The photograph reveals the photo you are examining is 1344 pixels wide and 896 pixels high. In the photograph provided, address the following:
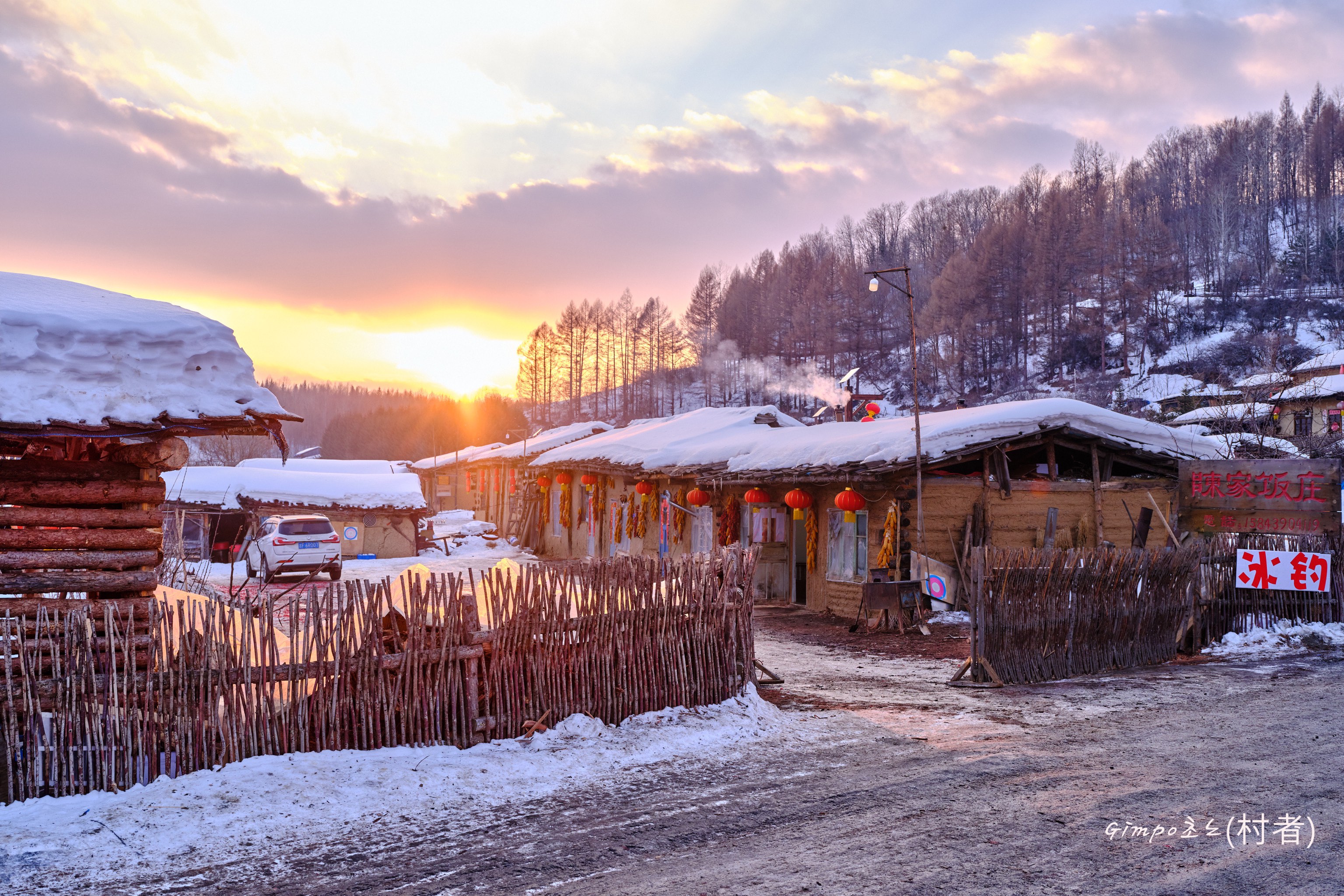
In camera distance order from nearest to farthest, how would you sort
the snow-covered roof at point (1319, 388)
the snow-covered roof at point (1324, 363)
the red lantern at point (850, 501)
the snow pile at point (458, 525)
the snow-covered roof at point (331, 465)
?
the red lantern at point (850, 501), the snow pile at point (458, 525), the snow-covered roof at point (331, 465), the snow-covered roof at point (1319, 388), the snow-covered roof at point (1324, 363)

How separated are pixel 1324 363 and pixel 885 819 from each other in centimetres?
5460

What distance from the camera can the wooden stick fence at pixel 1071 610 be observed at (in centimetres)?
1012

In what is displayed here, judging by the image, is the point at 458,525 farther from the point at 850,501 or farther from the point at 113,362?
the point at 113,362

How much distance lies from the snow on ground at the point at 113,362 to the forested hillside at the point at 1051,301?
4487cm

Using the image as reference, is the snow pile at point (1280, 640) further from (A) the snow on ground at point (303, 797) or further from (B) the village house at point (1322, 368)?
(B) the village house at point (1322, 368)

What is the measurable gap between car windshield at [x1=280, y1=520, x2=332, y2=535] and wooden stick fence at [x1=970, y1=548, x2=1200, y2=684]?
17.9 m

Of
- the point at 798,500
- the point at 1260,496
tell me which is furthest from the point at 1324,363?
the point at 798,500

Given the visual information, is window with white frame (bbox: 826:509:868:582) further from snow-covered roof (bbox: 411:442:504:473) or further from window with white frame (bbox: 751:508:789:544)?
snow-covered roof (bbox: 411:442:504:473)

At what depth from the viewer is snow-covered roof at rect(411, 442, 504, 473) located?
47.9 meters

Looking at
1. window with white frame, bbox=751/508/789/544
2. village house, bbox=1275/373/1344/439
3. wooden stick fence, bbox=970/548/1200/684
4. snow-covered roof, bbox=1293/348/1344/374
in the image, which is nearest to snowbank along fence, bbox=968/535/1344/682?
wooden stick fence, bbox=970/548/1200/684

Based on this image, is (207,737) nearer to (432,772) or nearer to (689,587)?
(432,772)

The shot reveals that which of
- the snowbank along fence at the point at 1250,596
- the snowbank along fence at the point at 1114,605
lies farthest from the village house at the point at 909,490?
the snowbank along fence at the point at 1114,605

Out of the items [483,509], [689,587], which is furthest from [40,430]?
[483,509]

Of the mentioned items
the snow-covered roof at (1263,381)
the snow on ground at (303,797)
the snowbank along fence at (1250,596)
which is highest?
the snow-covered roof at (1263,381)
